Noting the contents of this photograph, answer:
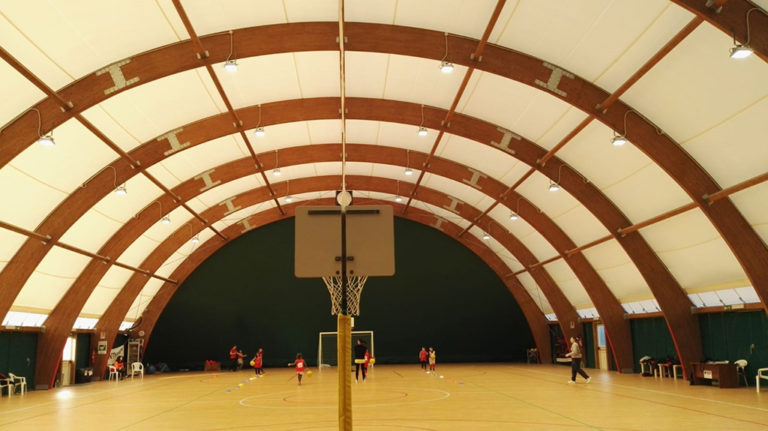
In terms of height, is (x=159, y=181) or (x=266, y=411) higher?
(x=159, y=181)

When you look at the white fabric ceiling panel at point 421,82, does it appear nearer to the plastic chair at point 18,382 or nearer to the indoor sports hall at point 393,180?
the indoor sports hall at point 393,180

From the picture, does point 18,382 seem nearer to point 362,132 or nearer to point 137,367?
point 137,367

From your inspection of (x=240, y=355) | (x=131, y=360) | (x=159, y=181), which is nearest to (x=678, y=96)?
(x=159, y=181)

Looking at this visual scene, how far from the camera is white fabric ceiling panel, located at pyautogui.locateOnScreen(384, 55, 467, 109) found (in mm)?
22031

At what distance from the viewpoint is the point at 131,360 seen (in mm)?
38625

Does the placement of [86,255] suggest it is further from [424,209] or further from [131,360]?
[424,209]

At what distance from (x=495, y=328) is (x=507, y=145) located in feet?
66.2

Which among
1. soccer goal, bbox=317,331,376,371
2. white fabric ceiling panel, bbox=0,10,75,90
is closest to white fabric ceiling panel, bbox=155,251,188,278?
soccer goal, bbox=317,331,376,371

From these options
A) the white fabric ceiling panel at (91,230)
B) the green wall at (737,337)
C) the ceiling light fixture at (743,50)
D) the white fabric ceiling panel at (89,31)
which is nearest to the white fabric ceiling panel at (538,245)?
the green wall at (737,337)

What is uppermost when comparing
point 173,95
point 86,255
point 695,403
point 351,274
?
point 173,95

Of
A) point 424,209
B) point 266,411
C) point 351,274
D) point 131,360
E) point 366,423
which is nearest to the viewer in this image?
point 351,274

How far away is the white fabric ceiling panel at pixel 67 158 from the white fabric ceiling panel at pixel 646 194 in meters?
20.3

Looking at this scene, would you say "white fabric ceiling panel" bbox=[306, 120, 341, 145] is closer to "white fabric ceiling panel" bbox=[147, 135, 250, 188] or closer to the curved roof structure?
the curved roof structure

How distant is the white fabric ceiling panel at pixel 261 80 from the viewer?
21.5 m
